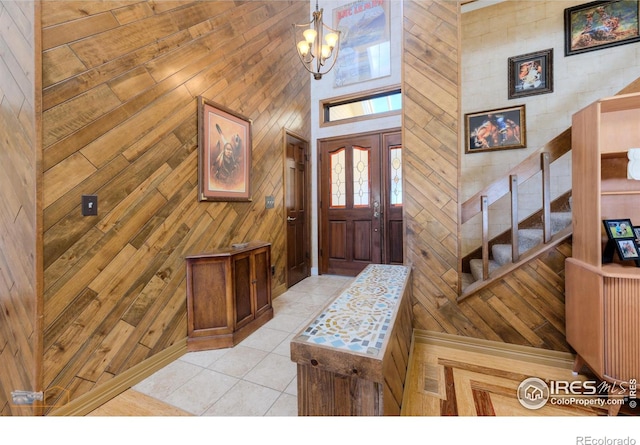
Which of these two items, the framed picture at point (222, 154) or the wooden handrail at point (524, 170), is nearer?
the wooden handrail at point (524, 170)

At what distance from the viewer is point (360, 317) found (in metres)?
1.35

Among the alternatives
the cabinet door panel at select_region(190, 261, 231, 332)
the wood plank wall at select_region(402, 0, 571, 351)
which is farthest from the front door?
the cabinet door panel at select_region(190, 261, 231, 332)

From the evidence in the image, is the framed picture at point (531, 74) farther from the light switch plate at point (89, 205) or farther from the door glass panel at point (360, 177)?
the light switch plate at point (89, 205)

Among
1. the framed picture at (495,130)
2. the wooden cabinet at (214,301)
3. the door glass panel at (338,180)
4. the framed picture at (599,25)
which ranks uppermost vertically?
the framed picture at (599,25)

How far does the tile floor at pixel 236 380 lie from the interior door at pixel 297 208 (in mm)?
1542

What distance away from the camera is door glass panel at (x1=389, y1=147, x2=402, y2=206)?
3.95 meters

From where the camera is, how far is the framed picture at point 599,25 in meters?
2.70

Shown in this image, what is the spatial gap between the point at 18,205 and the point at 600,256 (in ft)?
11.2

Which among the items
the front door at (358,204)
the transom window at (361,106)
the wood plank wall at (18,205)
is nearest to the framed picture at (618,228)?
the front door at (358,204)

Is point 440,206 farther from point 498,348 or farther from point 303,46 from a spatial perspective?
point 303,46

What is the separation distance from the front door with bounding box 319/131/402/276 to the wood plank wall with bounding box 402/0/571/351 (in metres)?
1.64

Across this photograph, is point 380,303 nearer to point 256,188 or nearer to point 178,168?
point 178,168

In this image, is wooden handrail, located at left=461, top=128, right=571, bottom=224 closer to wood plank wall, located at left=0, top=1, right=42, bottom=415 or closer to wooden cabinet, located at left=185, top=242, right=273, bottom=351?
wooden cabinet, located at left=185, top=242, right=273, bottom=351

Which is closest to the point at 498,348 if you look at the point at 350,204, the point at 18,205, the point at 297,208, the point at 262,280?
the point at 262,280
